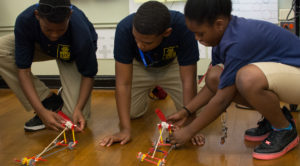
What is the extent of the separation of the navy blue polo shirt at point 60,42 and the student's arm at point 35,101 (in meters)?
0.05

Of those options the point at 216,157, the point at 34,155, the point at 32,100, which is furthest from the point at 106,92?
the point at 216,157

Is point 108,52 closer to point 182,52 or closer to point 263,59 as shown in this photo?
point 182,52

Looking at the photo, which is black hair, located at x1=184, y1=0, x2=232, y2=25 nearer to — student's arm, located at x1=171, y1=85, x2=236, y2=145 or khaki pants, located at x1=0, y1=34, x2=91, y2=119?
student's arm, located at x1=171, y1=85, x2=236, y2=145

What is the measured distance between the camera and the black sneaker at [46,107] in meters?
2.03

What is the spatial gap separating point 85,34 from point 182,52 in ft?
1.75

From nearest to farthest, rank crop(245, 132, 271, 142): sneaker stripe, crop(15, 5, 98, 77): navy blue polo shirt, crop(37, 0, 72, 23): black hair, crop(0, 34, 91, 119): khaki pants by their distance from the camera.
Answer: crop(37, 0, 72, 23): black hair < crop(245, 132, 271, 142): sneaker stripe < crop(15, 5, 98, 77): navy blue polo shirt < crop(0, 34, 91, 119): khaki pants

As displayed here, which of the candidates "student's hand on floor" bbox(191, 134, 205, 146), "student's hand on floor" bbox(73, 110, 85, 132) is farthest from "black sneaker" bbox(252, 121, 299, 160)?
"student's hand on floor" bbox(73, 110, 85, 132)

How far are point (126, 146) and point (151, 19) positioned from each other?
2.11ft

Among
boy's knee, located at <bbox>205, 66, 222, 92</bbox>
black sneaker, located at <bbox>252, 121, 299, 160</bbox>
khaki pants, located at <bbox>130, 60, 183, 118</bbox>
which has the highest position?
boy's knee, located at <bbox>205, 66, 222, 92</bbox>

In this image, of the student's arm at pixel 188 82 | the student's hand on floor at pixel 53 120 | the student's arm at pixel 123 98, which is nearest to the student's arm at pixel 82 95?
the student's hand on floor at pixel 53 120

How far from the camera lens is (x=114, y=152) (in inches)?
65.9

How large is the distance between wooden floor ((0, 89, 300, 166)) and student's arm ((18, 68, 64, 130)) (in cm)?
13

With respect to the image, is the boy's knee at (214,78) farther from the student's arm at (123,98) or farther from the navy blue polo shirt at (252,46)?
the student's arm at (123,98)

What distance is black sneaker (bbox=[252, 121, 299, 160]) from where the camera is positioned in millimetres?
1515
